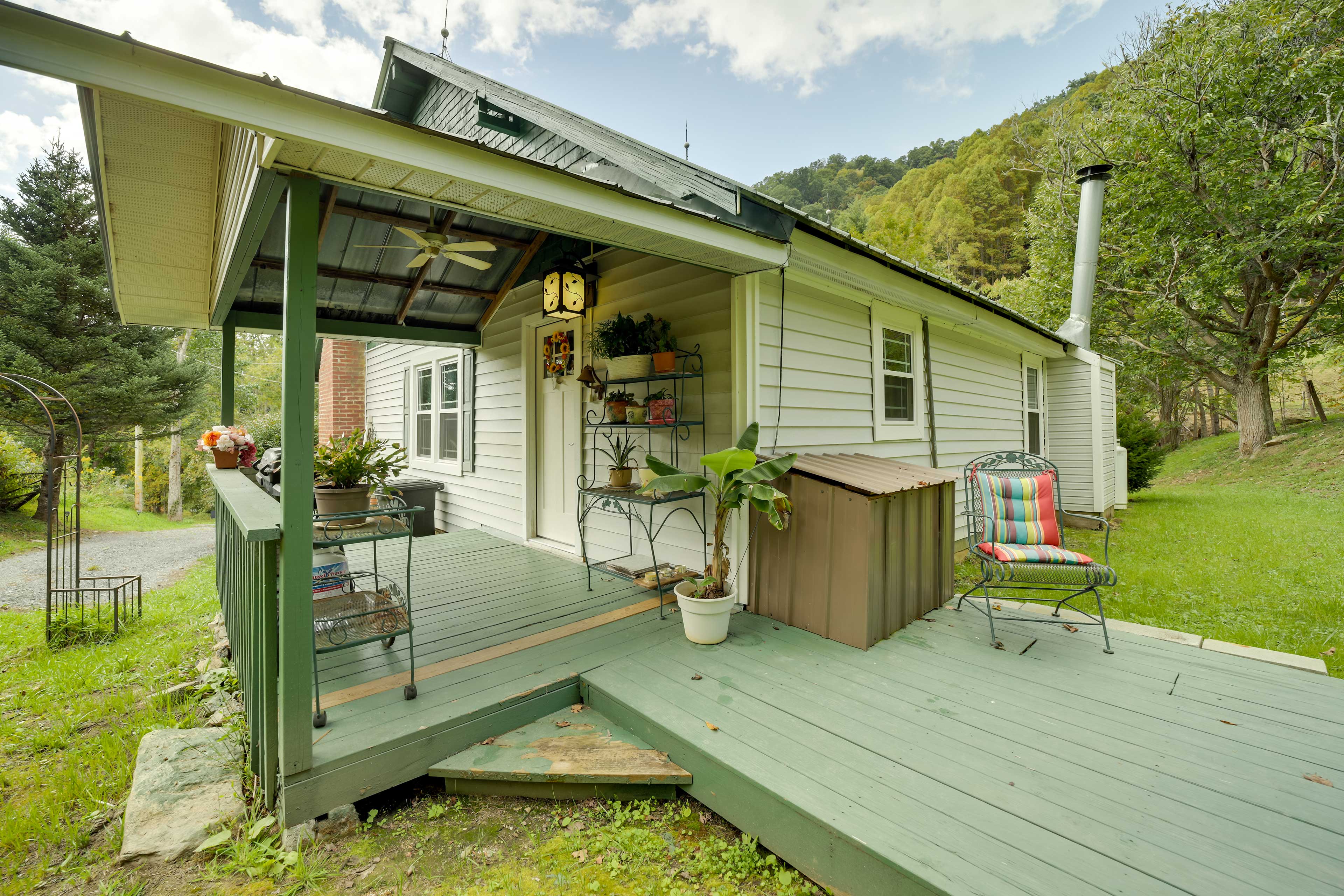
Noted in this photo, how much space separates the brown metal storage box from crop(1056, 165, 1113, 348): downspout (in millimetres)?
8509

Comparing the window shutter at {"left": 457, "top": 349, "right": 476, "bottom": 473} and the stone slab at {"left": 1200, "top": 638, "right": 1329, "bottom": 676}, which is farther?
the window shutter at {"left": 457, "top": 349, "right": 476, "bottom": 473}

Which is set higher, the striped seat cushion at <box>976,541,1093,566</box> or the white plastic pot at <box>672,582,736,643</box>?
the striped seat cushion at <box>976,541,1093,566</box>

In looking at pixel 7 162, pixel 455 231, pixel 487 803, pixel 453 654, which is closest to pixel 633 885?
pixel 487 803

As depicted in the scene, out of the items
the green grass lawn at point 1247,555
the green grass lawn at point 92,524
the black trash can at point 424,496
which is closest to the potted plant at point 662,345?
the green grass lawn at point 1247,555

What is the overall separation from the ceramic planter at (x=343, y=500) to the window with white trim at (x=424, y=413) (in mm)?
5325

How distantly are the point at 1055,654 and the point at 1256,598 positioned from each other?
11.8 feet

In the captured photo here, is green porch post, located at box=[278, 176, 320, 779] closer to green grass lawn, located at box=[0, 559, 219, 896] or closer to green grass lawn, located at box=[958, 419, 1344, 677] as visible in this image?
green grass lawn, located at box=[0, 559, 219, 896]

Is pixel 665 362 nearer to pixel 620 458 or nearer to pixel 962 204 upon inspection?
pixel 620 458

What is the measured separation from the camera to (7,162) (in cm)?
1208

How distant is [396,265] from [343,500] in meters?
2.95

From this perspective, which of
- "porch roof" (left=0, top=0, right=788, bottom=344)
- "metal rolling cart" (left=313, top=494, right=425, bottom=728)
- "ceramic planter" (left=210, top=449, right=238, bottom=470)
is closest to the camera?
"porch roof" (left=0, top=0, right=788, bottom=344)

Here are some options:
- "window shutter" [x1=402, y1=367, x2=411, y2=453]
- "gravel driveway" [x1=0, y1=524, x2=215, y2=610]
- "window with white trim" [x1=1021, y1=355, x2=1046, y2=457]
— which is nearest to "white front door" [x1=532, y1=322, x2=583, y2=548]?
"window shutter" [x1=402, y1=367, x2=411, y2=453]

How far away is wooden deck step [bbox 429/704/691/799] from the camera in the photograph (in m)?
2.17

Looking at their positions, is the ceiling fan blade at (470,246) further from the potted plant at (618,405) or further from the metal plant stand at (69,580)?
the metal plant stand at (69,580)
